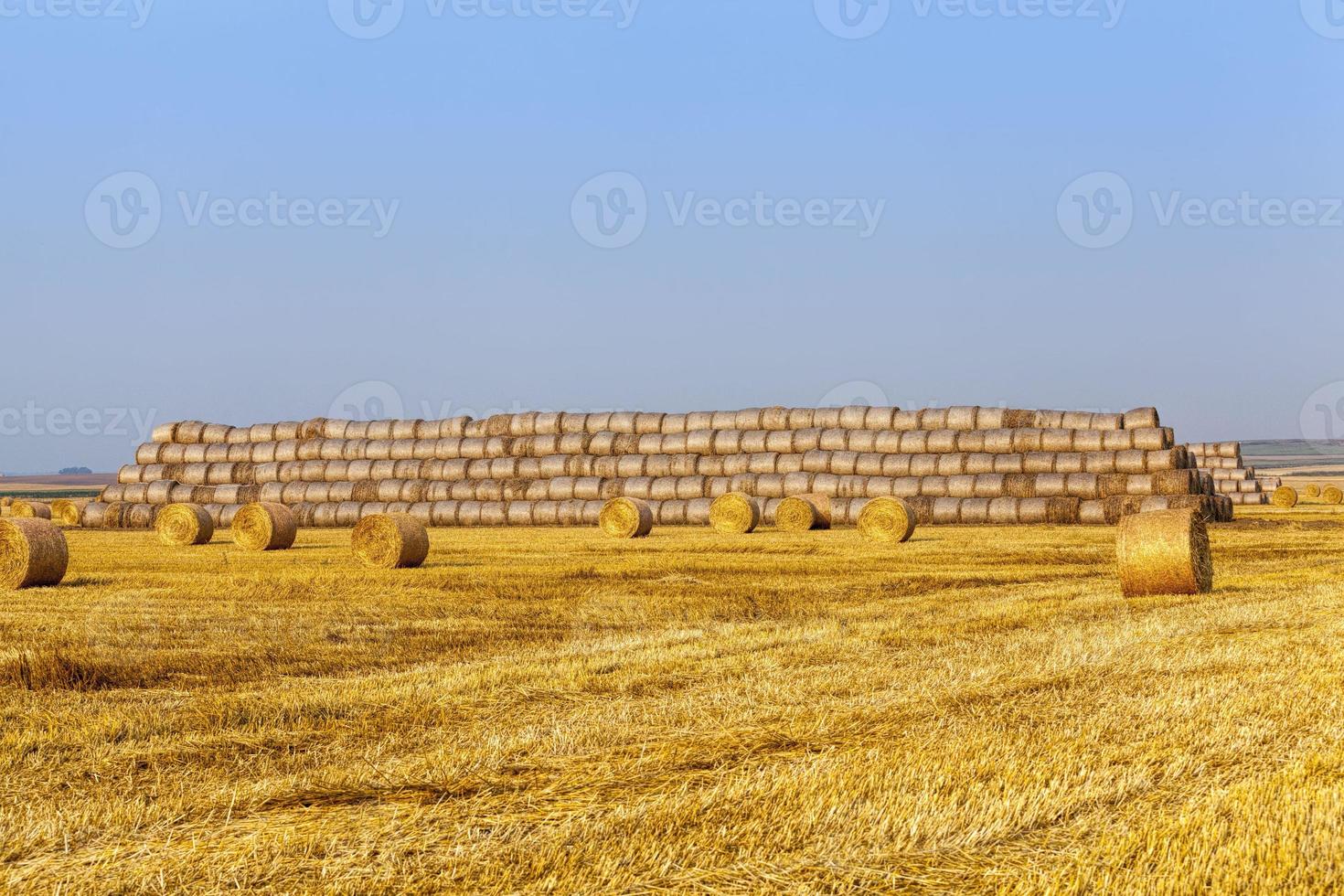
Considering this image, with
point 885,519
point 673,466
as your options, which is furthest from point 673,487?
point 885,519

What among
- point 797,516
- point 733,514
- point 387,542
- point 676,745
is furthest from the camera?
point 797,516

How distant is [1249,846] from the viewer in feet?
13.7

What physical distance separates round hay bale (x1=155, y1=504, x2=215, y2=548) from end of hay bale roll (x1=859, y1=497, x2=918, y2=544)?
1179 centimetres

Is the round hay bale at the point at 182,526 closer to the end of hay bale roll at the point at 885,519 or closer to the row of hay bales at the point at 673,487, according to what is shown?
the row of hay bales at the point at 673,487

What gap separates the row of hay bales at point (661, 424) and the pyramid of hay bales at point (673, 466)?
0.15 feet

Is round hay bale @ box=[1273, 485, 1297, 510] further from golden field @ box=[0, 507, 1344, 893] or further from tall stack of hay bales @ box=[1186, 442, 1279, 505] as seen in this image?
golden field @ box=[0, 507, 1344, 893]

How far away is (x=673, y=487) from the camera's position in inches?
1352

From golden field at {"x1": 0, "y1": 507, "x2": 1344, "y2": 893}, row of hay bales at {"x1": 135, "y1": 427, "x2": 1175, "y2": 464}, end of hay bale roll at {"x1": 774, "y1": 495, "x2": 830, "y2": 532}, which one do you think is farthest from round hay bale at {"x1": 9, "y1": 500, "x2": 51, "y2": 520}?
golden field at {"x1": 0, "y1": 507, "x2": 1344, "y2": 893}

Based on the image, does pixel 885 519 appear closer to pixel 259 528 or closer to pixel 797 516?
pixel 797 516

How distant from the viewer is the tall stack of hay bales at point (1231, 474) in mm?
47375

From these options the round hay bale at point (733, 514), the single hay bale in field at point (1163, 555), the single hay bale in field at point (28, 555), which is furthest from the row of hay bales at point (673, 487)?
the single hay bale in field at point (28, 555)

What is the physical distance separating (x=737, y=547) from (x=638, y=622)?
10.8m

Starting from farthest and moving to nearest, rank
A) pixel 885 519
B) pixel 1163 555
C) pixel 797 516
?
pixel 797 516
pixel 885 519
pixel 1163 555

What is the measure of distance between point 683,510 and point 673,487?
129cm
